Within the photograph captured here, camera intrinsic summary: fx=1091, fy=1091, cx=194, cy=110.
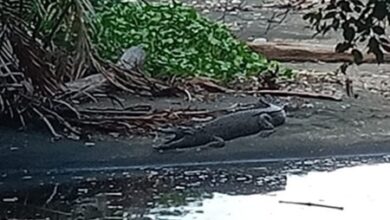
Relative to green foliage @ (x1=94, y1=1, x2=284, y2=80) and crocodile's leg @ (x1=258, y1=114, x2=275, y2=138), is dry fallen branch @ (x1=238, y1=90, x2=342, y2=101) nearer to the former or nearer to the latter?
green foliage @ (x1=94, y1=1, x2=284, y2=80)

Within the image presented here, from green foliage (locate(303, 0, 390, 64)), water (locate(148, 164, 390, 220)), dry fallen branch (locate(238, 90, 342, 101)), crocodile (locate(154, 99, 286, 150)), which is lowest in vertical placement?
water (locate(148, 164, 390, 220))

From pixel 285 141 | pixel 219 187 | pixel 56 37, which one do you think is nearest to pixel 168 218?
pixel 219 187

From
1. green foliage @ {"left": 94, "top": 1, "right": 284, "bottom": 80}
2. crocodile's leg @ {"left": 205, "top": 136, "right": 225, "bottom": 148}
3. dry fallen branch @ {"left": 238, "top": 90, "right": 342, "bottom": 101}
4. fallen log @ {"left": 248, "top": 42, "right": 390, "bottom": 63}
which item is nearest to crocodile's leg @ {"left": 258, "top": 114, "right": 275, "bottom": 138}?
crocodile's leg @ {"left": 205, "top": 136, "right": 225, "bottom": 148}

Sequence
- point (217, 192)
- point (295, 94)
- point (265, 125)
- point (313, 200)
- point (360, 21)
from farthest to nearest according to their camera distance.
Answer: point (295, 94), point (265, 125), point (217, 192), point (313, 200), point (360, 21)

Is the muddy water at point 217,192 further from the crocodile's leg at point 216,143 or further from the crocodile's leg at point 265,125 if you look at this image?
the crocodile's leg at point 265,125

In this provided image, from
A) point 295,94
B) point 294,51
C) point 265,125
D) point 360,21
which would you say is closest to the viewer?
point 360,21

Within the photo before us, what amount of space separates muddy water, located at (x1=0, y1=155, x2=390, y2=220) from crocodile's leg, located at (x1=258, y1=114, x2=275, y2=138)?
0.60 metres

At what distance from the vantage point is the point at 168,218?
5.48 m

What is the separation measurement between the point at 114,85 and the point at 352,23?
599 cm

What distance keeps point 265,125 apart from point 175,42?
8.42 feet

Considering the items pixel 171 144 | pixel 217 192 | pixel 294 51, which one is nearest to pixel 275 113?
pixel 171 144

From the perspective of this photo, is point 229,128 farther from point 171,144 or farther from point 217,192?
point 217,192

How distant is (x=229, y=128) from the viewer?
739 centimetres

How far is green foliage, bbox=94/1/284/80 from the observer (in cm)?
948
